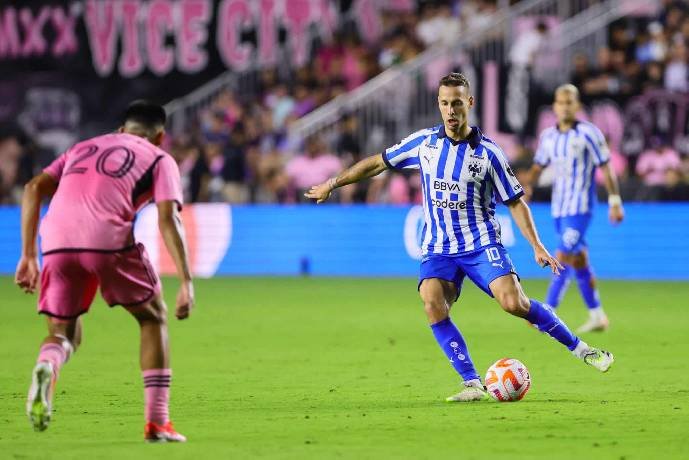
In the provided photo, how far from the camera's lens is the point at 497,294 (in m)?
8.80

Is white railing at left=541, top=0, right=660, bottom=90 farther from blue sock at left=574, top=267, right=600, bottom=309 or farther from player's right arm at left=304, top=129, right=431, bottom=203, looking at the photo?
player's right arm at left=304, top=129, right=431, bottom=203

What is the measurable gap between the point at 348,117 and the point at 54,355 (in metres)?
17.7

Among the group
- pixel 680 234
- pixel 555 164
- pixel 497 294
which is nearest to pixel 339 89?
pixel 680 234

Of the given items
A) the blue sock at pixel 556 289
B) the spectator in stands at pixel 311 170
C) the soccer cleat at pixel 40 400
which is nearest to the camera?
the soccer cleat at pixel 40 400

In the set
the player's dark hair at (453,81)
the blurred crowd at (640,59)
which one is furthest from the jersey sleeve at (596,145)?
the blurred crowd at (640,59)

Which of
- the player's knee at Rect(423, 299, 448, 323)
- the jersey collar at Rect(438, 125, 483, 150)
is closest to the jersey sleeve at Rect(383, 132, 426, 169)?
the jersey collar at Rect(438, 125, 483, 150)

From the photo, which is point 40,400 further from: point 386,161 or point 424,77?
point 424,77

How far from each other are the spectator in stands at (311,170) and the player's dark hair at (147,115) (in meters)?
15.5

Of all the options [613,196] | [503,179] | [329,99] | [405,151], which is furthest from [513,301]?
[329,99]

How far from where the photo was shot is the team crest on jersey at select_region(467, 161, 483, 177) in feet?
29.2

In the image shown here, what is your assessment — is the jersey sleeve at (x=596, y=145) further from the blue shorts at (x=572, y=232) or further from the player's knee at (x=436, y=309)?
the player's knee at (x=436, y=309)

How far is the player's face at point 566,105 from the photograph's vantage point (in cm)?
1345

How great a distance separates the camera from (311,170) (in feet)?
75.5

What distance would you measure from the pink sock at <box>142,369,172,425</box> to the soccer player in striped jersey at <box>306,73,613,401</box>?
2.35 m
